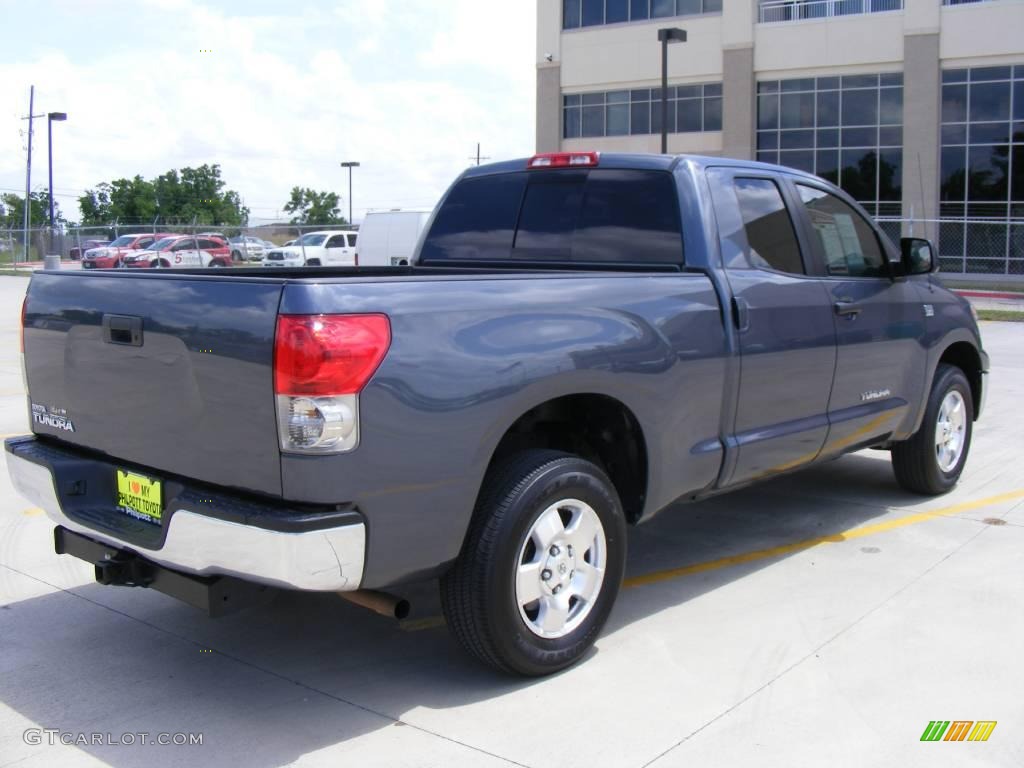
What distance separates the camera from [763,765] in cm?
353

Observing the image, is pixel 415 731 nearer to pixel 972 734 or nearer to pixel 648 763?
pixel 648 763

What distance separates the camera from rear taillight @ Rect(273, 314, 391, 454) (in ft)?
11.1

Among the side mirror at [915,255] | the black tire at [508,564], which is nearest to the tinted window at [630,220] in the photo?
the black tire at [508,564]

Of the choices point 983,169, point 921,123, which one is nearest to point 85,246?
point 921,123

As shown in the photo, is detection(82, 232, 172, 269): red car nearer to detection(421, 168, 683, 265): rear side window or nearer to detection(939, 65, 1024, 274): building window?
detection(939, 65, 1024, 274): building window

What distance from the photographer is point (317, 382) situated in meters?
3.38

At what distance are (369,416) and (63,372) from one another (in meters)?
1.50

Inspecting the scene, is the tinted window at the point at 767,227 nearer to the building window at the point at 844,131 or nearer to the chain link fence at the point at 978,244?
the chain link fence at the point at 978,244

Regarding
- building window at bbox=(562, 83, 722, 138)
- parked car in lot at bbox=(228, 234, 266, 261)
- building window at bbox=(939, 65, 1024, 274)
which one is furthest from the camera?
parked car in lot at bbox=(228, 234, 266, 261)

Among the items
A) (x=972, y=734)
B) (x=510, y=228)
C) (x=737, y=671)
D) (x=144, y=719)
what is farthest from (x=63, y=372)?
(x=972, y=734)

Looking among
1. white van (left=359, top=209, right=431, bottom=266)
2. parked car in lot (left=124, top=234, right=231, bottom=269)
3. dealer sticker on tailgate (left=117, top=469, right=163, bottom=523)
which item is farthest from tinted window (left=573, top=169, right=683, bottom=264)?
parked car in lot (left=124, top=234, right=231, bottom=269)

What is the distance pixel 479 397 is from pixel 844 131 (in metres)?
34.9

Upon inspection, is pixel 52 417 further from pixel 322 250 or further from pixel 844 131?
pixel 322 250

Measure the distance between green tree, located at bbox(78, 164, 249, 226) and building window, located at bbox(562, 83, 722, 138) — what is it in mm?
38266
